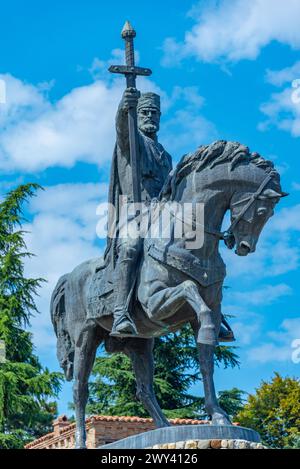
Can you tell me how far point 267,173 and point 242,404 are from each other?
2135cm

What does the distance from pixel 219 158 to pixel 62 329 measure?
12.8 ft

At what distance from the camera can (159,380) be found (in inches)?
1178

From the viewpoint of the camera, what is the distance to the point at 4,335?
1079 inches

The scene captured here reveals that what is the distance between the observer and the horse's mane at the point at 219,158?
1184 centimetres

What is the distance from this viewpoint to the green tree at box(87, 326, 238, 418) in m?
30.2

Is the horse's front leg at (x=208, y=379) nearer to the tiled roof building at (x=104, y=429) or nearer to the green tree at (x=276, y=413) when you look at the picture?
the tiled roof building at (x=104, y=429)

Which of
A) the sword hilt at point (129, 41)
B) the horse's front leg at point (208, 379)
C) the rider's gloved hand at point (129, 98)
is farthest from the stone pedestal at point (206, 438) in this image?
the sword hilt at point (129, 41)

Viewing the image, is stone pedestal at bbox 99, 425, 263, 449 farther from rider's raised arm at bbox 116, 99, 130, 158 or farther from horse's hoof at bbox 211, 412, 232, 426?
rider's raised arm at bbox 116, 99, 130, 158

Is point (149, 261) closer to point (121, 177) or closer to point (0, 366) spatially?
point (121, 177)

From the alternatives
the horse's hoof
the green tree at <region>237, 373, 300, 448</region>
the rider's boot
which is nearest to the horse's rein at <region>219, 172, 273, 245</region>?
the rider's boot

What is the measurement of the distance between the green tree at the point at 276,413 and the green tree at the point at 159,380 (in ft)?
8.88

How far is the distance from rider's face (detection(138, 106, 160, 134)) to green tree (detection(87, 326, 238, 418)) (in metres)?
17.2

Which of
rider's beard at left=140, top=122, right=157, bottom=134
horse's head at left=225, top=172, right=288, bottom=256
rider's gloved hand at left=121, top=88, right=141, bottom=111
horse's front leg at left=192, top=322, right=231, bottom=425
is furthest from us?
rider's beard at left=140, top=122, right=157, bottom=134
